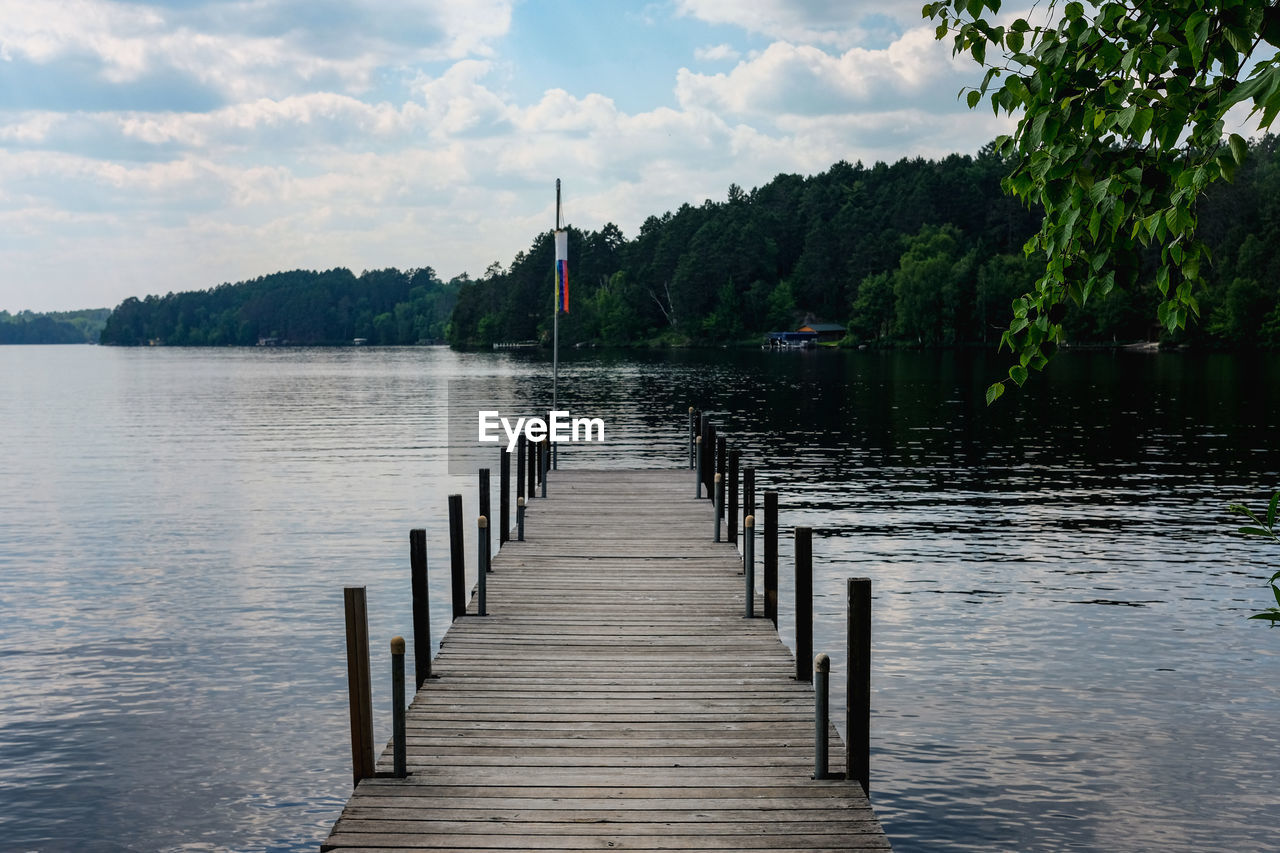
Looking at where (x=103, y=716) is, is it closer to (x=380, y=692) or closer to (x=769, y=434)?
(x=380, y=692)

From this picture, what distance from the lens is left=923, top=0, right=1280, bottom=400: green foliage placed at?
4215 millimetres

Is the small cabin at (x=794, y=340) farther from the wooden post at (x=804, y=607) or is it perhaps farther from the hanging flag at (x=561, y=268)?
the wooden post at (x=804, y=607)

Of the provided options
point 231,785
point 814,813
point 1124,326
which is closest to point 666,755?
point 814,813

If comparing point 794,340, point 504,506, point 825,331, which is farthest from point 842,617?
point 825,331

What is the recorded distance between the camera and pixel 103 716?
15000mm

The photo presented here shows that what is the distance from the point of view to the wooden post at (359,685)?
9422 millimetres

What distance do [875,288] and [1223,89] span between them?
17341 centimetres

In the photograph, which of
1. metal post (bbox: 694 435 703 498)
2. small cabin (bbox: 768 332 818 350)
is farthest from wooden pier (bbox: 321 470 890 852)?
small cabin (bbox: 768 332 818 350)

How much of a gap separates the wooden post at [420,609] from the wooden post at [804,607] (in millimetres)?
4076

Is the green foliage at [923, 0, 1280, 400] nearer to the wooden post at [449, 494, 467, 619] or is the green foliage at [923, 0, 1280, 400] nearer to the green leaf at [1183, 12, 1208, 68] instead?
the green leaf at [1183, 12, 1208, 68]

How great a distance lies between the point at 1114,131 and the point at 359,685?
24.4ft

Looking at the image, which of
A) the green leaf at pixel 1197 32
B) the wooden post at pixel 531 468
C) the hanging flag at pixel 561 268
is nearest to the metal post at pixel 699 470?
the wooden post at pixel 531 468

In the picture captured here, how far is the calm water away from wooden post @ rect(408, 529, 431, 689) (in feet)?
4.04

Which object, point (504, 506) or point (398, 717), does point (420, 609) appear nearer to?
point (398, 717)
